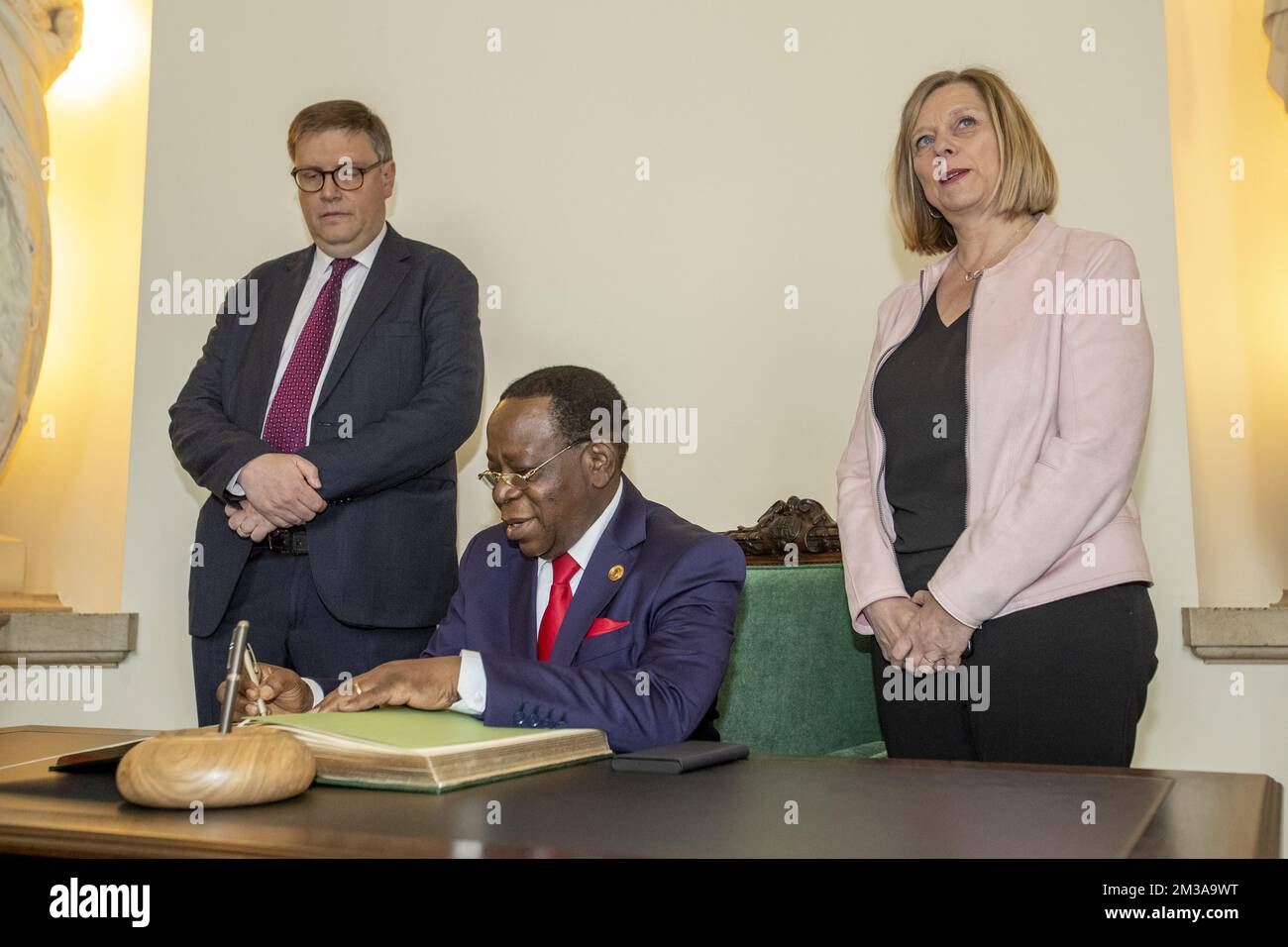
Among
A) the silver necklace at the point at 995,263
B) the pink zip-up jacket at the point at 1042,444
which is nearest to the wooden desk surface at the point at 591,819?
the pink zip-up jacket at the point at 1042,444

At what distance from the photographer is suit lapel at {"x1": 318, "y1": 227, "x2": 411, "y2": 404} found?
3240mm

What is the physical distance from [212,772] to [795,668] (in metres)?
1.73

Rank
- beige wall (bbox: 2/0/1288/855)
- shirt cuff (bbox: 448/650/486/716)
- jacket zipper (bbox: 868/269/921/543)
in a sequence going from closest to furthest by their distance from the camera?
1. shirt cuff (bbox: 448/650/486/716)
2. jacket zipper (bbox: 868/269/921/543)
3. beige wall (bbox: 2/0/1288/855)

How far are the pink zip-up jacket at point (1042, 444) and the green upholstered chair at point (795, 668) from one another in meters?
0.30

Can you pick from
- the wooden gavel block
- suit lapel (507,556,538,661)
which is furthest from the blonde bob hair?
the wooden gavel block

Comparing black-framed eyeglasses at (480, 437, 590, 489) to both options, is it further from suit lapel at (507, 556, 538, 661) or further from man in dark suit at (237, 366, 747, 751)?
suit lapel at (507, 556, 538, 661)

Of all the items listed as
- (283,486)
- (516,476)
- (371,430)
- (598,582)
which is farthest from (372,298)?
(598,582)

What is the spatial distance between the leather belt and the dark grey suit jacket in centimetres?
6

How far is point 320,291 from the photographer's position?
11.2ft

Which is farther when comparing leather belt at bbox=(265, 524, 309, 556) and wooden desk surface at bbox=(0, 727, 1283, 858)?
leather belt at bbox=(265, 524, 309, 556)

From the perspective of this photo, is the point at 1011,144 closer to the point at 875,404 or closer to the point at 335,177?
the point at 875,404

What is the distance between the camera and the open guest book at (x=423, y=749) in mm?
1432

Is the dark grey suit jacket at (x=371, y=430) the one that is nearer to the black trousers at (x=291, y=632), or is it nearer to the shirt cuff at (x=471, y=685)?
the black trousers at (x=291, y=632)

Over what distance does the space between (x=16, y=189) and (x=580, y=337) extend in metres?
1.70
